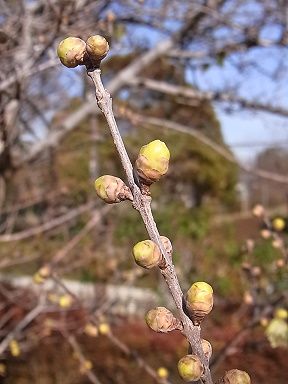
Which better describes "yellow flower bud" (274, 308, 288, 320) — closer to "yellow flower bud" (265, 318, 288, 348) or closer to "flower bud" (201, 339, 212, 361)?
"yellow flower bud" (265, 318, 288, 348)

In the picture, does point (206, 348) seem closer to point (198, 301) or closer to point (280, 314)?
point (198, 301)

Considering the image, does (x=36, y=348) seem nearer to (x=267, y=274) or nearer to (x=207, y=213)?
(x=267, y=274)

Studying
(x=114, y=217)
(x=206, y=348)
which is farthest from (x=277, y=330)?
(x=114, y=217)

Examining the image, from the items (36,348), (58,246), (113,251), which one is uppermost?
(58,246)

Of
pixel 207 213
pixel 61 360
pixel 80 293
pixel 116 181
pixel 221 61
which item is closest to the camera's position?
pixel 116 181

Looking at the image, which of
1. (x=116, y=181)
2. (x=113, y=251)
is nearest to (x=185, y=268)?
(x=113, y=251)

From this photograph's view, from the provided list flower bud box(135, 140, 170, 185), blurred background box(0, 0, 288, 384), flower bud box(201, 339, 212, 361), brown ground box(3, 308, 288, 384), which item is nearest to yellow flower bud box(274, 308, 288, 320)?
blurred background box(0, 0, 288, 384)

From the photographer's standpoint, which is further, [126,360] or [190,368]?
[126,360]
